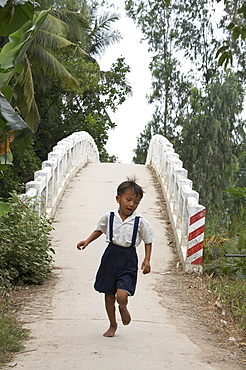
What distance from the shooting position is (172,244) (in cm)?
1084

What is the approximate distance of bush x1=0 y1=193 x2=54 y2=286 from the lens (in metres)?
7.76

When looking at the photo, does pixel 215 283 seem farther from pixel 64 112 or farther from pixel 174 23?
pixel 174 23

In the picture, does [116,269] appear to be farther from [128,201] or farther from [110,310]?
[128,201]

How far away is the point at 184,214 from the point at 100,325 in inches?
172

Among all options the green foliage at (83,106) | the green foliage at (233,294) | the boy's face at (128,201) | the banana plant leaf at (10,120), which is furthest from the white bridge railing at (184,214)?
the green foliage at (83,106)

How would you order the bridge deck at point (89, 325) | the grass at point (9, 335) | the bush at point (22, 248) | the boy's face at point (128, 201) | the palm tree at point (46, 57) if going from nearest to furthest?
1. the bridge deck at point (89, 325)
2. the grass at point (9, 335)
3. the boy's face at point (128, 201)
4. the bush at point (22, 248)
5. the palm tree at point (46, 57)

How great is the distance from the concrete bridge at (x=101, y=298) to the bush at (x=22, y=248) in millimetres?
243

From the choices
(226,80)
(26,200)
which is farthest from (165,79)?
(26,200)

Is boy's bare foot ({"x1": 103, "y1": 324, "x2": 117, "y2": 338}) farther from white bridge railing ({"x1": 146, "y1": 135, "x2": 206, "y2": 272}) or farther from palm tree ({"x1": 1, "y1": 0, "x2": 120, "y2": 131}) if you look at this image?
palm tree ({"x1": 1, "y1": 0, "x2": 120, "y2": 131})

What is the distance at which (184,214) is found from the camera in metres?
10.3

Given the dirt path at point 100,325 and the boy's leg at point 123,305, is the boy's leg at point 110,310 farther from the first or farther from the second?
the boy's leg at point 123,305

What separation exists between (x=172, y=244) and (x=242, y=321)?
4.07 meters

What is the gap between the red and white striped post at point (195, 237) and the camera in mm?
9227

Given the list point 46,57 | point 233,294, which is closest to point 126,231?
point 233,294
